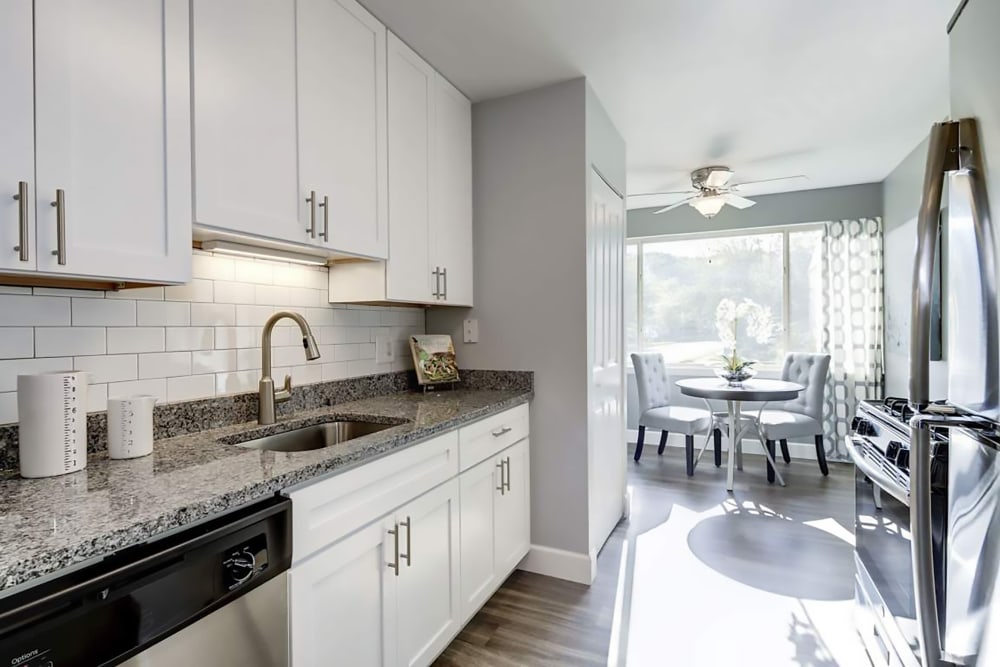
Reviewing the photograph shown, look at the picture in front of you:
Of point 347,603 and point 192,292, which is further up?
point 192,292

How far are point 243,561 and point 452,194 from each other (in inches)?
72.8

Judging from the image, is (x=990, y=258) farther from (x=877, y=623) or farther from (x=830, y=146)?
(x=830, y=146)

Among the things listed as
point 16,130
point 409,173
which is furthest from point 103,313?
point 409,173

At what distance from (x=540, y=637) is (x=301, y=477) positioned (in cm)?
129

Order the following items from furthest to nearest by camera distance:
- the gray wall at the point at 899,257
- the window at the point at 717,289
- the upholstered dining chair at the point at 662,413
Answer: the window at the point at 717,289 → the upholstered dining chair at the point at 662,413 → the gray wall at the point at 899,257

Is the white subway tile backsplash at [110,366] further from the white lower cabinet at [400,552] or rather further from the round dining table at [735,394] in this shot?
the round dining table at [735,394]

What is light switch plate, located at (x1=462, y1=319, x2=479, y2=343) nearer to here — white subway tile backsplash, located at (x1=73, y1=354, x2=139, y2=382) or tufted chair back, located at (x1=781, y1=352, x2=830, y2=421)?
white subway tile backsplash, located at (x1=73, y1=354, x2=139, y2=382)

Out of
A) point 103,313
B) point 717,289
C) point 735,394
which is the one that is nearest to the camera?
point 103,313

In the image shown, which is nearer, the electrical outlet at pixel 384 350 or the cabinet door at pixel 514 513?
the cabinet door at pixel 514 513

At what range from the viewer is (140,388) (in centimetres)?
144

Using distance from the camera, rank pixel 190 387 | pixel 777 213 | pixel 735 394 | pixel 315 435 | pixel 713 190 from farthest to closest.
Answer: pixel 777 213, pixel 713 190, pixel 735 394, pixel 315 435, pixel 190 387

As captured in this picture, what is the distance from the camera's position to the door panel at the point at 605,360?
2.53m

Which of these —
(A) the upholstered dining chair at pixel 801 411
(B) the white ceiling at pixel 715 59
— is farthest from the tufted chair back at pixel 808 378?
(B) the white ceiling at pixel 715 59

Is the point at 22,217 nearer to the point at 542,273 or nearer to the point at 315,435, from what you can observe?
the point at 315,435
